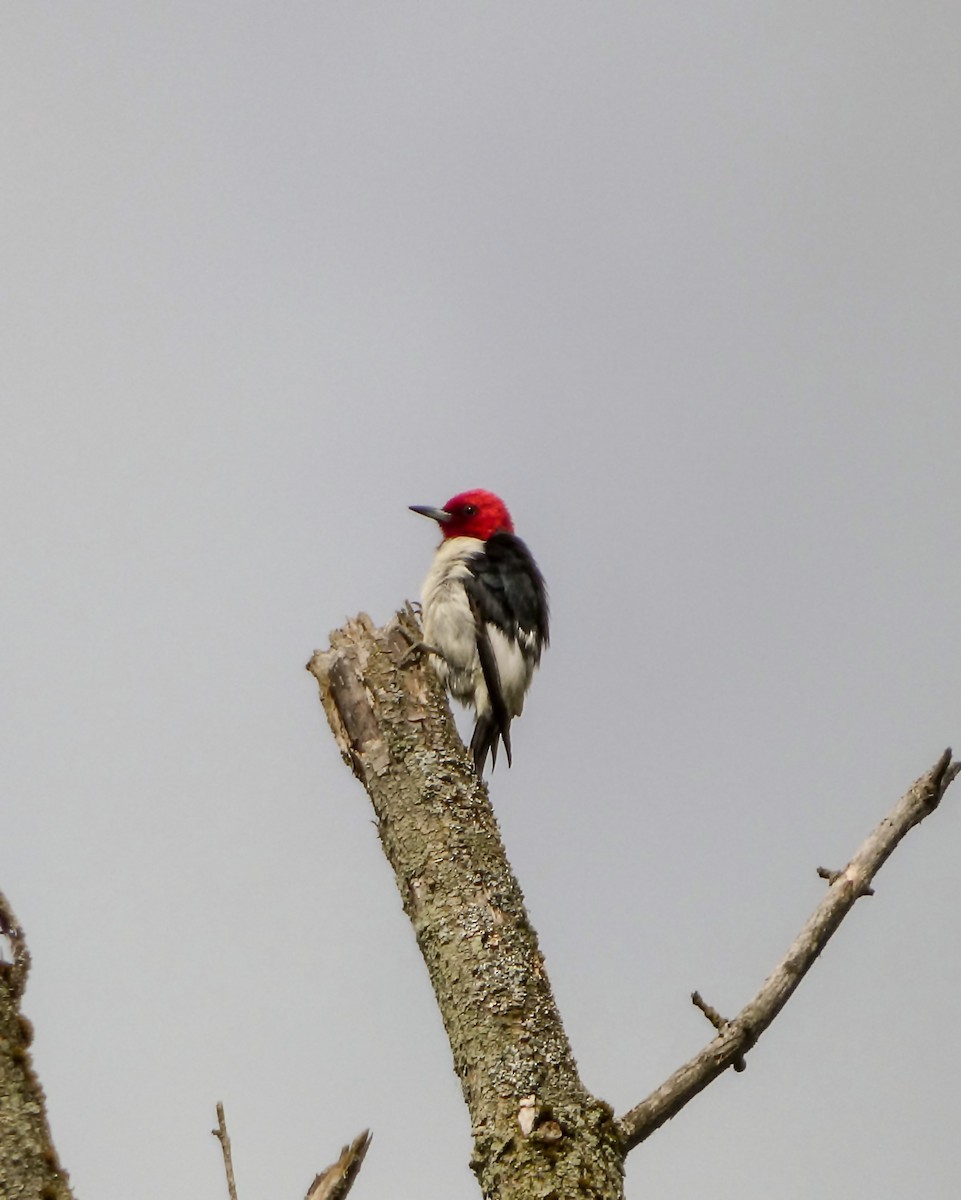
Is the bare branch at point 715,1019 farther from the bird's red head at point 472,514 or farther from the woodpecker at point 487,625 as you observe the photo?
the bird's red head at point 472,514

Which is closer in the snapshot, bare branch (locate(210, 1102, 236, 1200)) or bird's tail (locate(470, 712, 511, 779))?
bare branch (locate(210, 1102, 236, 1200))

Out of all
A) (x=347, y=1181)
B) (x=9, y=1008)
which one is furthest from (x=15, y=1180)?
(x=347, y=1181)

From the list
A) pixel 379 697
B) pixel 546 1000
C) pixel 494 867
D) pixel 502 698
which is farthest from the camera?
pixel 502 698

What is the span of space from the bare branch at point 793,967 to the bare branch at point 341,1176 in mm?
606

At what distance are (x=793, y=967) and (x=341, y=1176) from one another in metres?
1.16

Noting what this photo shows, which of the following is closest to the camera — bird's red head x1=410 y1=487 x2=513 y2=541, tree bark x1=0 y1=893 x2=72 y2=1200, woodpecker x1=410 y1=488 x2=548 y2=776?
tree bark x1=0 y1=893 x2=72 y2=1200

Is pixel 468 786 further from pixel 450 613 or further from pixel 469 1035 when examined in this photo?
pixel 450 613

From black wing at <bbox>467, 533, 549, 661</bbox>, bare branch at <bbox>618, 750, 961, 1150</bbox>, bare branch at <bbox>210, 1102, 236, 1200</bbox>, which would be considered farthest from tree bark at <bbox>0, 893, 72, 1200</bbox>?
black wing at <bbox>467, 533, 549, 661</bbox>

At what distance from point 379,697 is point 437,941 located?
92 cm

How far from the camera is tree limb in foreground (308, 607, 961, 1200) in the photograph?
328 cm

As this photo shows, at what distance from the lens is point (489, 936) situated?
3.74 m

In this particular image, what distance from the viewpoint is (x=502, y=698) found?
671 cm

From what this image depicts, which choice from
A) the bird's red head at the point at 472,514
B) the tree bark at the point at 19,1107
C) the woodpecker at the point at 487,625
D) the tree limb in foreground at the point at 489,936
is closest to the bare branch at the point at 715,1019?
the tree limb in foreground at the point at 489,936

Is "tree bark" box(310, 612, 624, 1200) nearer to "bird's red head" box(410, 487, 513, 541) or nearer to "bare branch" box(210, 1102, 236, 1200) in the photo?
→ "bare branch" box(210, 1102, 236, 1200)
